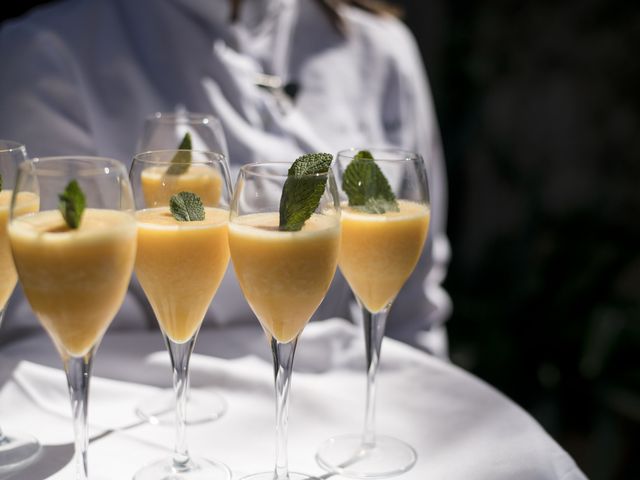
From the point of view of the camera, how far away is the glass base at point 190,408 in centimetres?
112

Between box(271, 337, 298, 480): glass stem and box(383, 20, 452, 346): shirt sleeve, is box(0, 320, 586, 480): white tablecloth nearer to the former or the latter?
box(271, 337, 298, 480): glass stem

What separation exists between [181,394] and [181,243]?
0.69 ft

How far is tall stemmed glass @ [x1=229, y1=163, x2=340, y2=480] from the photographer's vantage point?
0.91m

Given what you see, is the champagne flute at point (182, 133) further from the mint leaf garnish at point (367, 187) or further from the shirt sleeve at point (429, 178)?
the shirt sleeve at point (429, 178)

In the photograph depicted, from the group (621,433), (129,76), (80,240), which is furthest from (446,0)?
(80,240)

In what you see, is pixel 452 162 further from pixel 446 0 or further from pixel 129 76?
pixel 129 76

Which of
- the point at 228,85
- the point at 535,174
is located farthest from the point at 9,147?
the point at 535,174

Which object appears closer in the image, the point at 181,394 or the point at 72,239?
the point at 72,239

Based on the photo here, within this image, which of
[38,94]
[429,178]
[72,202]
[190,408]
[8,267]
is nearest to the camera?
[72,202]

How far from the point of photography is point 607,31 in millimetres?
3416

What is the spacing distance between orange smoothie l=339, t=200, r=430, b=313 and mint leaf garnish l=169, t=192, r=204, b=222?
195 millimetres

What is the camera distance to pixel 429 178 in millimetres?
2082

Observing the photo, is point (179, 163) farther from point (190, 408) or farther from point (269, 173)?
point (190, 408)

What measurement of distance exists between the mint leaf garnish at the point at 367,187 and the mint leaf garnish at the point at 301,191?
0.43 feet
